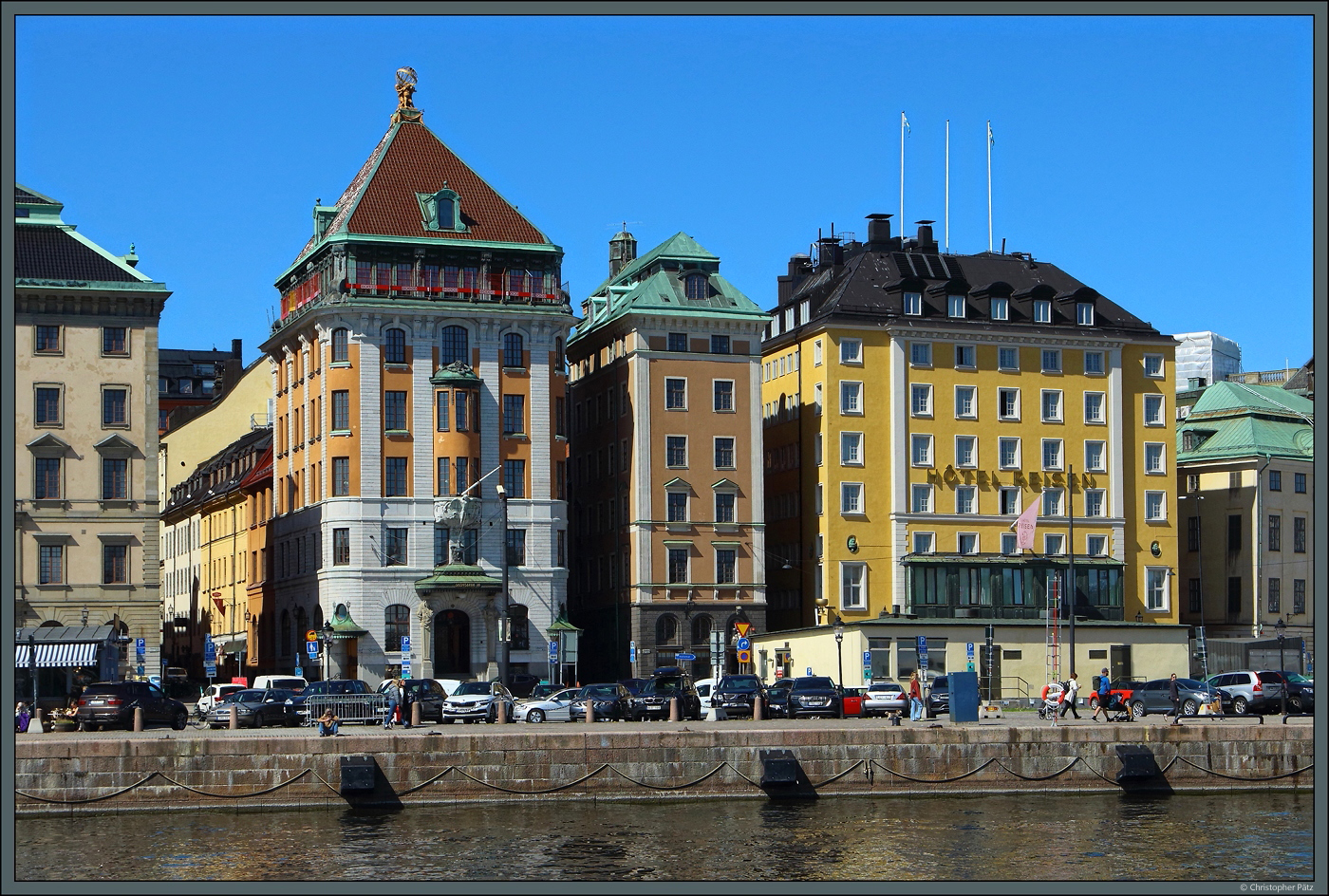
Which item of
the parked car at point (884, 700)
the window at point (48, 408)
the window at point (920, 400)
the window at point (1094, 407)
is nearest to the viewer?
the parked car at point (884, 700)

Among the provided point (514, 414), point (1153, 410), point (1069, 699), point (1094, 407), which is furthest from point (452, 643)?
point (1153, 410)

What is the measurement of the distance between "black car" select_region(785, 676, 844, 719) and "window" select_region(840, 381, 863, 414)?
143ft

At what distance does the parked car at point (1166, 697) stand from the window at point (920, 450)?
1518 inches

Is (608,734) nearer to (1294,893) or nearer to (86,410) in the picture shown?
(1294,893)

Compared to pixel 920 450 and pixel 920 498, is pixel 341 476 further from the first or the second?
pixel 920 450

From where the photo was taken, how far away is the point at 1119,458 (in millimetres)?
121250

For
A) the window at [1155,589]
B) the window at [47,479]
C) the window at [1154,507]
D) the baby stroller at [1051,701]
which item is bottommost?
the baby stroller at [1051,701]

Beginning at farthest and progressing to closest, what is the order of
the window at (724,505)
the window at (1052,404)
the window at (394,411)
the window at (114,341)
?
the window at (1052,404) < the window at (724,505) < the window at (394,411) < the window at (114,341)

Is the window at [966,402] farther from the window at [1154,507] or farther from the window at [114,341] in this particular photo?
the window at [114,341]

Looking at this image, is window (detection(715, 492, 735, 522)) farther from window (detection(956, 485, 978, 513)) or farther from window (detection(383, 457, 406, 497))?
window (detection(383, 457, 406, 497))

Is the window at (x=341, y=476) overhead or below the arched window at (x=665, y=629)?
overhead

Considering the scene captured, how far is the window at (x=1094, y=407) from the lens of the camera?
121625 millimetres

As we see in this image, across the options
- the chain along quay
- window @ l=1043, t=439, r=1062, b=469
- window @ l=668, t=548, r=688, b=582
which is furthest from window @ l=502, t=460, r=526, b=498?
the chain along quay

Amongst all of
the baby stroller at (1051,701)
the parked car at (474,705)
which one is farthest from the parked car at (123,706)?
the baby stroller at (1051,701)
